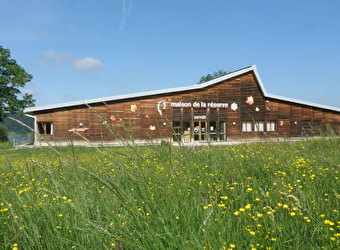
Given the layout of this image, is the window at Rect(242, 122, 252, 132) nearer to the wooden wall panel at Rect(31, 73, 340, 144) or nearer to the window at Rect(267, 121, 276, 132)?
the wooden wall panel at Rect(31, 73, 340, 144)

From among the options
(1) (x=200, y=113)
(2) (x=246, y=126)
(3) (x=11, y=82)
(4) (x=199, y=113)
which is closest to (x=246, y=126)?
(2) (x=246, y=126)

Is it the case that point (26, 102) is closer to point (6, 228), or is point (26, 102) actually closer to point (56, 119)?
point (56, 119)

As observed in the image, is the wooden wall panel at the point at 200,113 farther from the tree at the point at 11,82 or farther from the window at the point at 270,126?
the tree at the point at 11,82

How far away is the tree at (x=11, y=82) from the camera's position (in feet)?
135

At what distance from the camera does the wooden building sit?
1008 inches

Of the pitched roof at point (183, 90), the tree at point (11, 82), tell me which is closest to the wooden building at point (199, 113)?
the pitched roof at point (183, 90)

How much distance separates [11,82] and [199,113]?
100 ft

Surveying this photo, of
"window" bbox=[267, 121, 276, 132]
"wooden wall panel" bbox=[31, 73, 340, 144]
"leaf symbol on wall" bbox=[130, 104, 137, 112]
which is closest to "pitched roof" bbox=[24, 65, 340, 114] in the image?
"wooden wall panel" bbox=[31, 73, 340, 144]

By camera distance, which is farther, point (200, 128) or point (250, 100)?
point (250, 100)

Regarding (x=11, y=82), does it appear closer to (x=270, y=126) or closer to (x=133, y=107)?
(x=133, y=107)

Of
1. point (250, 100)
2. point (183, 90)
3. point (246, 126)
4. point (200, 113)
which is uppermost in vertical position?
point (183, 90)

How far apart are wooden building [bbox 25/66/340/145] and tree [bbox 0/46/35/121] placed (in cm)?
1672

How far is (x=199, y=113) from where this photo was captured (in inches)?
1158

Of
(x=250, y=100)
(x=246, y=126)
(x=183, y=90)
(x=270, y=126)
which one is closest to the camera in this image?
(x=183, y=90)
